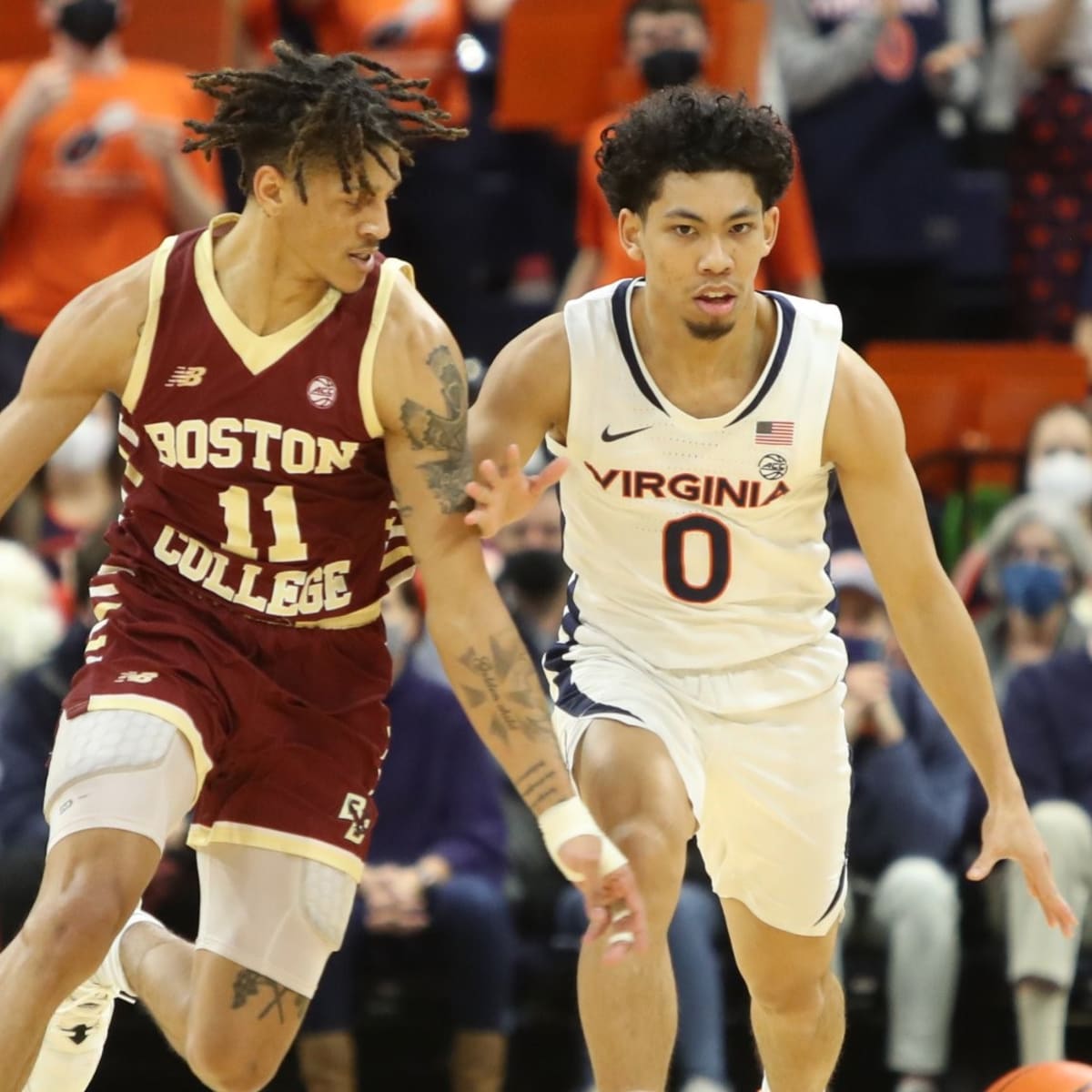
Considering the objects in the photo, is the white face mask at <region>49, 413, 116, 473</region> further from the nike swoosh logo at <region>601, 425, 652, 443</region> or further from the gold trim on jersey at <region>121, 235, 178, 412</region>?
the nike swoosh logo at <region>601, 425, 652, 443</region>

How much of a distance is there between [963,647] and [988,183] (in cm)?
530

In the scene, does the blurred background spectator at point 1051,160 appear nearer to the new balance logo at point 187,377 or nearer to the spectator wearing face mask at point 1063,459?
the spectator wearing face mask at point 1063,459

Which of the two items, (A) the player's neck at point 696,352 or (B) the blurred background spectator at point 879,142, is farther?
(B) the blurred background spectator at point 879,142

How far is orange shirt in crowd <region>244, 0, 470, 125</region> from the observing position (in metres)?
9.08

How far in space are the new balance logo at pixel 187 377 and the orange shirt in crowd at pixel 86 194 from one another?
3.71 meters

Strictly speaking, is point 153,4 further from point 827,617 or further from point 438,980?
point 827,617

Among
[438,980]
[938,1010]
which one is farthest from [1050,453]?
[438,980]

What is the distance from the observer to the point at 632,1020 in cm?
487

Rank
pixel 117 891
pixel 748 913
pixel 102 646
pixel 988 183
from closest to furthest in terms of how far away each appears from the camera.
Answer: pixel 117 891
pixel 102 646
pixel 748 913
pixel 988 183

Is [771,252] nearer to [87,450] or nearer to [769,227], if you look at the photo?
[87,450]

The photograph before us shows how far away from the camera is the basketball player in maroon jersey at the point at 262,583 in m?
4.72

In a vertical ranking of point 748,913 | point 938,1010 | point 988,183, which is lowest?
point 938,1010

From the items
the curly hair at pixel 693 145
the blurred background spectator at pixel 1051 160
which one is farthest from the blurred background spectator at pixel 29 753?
the blurred background spectator at pixel 1051 160

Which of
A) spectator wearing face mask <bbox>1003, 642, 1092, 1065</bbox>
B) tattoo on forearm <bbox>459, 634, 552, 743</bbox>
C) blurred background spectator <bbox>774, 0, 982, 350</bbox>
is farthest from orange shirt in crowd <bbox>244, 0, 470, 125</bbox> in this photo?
tattoo on forearm <bbox>459, 634, 552, 743</bbox>
